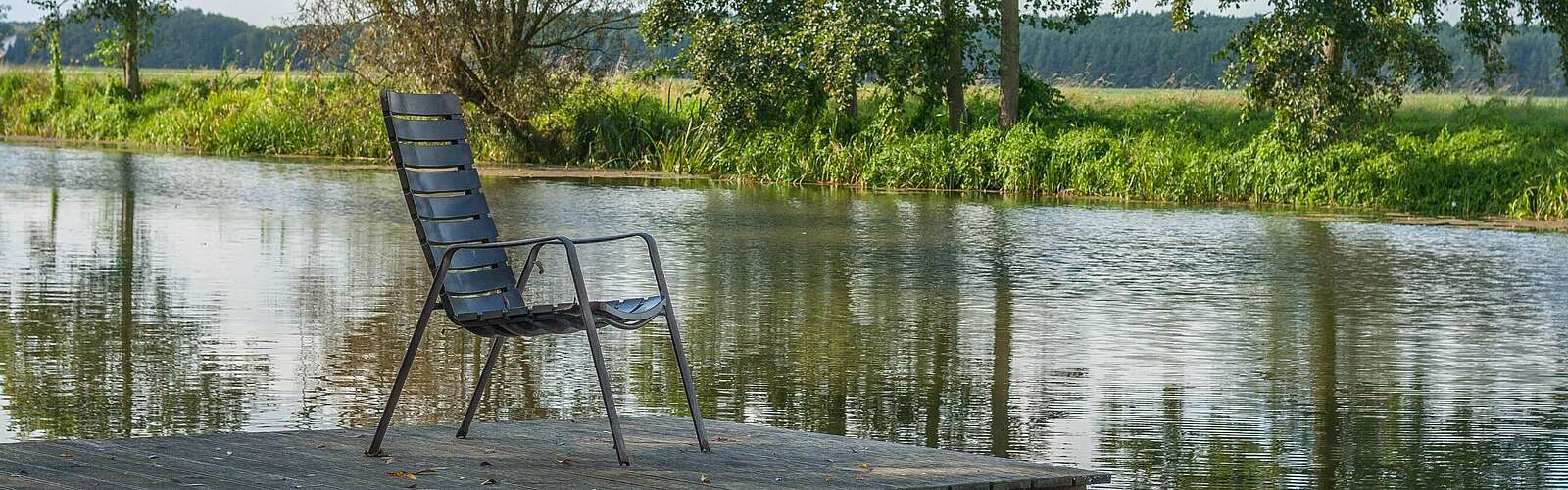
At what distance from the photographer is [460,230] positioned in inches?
254

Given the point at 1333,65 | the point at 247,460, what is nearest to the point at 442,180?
the point at 247,460

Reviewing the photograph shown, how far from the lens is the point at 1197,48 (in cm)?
5784

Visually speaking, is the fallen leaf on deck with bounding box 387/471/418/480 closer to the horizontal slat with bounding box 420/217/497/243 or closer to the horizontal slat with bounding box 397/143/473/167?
the horizontal slat with bounding box 420/217/497/243

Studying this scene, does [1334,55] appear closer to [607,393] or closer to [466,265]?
[466,265]

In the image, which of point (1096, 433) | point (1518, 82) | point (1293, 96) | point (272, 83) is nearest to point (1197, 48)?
point (1518, 82)

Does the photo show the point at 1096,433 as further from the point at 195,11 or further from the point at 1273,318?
the point at 195,11

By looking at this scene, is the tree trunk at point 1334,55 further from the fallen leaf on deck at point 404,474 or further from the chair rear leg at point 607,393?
the fallen leaf on deck at point 404,474

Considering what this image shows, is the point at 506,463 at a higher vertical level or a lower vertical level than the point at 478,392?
lower

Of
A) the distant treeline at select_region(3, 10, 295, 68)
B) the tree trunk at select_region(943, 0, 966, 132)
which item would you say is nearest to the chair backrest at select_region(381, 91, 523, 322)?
the tree trunk at select_region(943, 0, 966, 132)

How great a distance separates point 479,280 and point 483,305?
7 centimetres

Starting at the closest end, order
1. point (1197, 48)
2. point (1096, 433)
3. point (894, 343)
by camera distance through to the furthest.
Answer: point (1096, 433) → point (894, 343) → point (1197, 48)

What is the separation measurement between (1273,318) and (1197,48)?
47.5 m

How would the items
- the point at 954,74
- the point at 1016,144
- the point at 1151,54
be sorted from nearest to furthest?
1. the point at 1016,144
2. the point at 954,74
3. the point at 1151,54

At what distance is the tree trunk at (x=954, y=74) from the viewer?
91.0 feet
